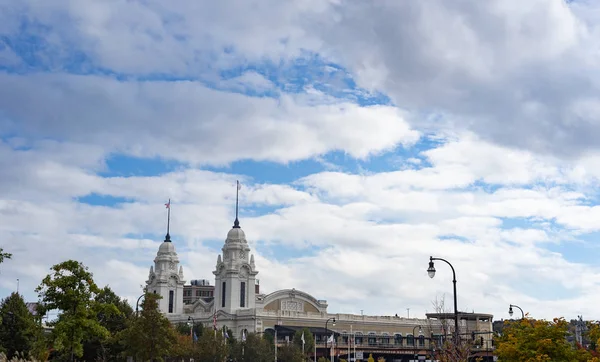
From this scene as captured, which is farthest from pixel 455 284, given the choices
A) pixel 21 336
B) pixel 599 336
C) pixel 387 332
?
pixel 387 332

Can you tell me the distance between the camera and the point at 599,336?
42156mm

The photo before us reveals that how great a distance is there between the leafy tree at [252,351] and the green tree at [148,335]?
1788 inches

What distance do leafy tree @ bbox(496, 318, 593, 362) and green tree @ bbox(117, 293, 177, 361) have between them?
30.5 meters

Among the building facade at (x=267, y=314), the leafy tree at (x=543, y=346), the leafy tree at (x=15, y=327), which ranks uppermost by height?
the building facade at (x=267, y=314)

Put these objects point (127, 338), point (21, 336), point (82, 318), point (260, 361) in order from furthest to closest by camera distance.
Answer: point (260, 361) → point (21, 336) → point (127, 338) → point (82, 318)

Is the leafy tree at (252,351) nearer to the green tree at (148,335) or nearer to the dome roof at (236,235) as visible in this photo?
the dome roof at (236,235)

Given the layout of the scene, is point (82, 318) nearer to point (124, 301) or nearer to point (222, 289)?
point (124, 301)

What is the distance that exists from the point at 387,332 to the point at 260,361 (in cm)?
5263

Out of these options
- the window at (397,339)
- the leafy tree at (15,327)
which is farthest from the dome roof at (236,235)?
the leafy tree at (15,327)

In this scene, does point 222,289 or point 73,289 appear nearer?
point 73,289

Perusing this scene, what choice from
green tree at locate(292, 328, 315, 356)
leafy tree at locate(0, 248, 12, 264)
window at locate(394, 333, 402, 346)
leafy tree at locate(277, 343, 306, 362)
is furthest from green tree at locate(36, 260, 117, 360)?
window at locate(394, 333, 402, 346)

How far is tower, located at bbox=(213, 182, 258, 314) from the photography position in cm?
14812

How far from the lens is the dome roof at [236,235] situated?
506 ft

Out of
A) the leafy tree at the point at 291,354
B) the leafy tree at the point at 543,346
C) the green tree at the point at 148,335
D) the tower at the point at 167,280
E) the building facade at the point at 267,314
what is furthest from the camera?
the tower at the point at 167,280
